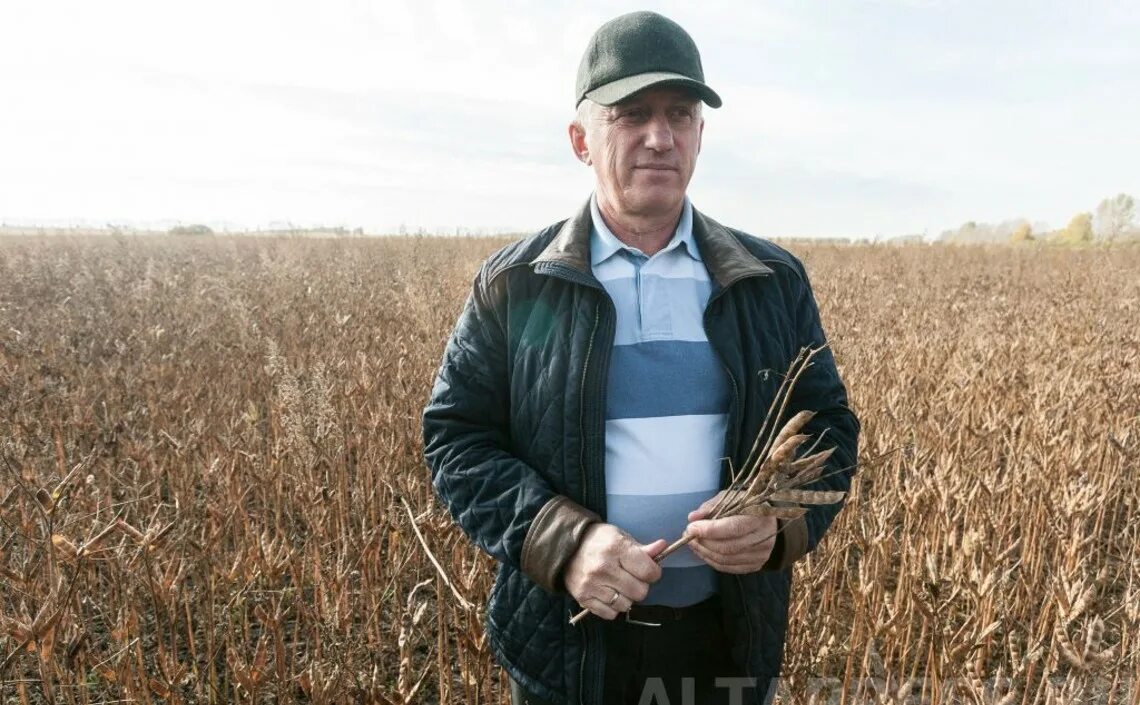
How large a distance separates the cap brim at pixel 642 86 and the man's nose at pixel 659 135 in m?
0.06

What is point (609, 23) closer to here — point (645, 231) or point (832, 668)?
point (645, 231)

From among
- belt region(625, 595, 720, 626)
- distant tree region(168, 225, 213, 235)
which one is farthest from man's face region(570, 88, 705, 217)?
distant tree region(168, 225, 213, 235)

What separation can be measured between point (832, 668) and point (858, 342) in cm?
325

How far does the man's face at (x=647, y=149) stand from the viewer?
1.19 metres

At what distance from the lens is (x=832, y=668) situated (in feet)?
7.38

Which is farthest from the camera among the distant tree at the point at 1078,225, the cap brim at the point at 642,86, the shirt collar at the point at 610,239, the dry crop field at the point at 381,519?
the distant tree at the point at 1078,225

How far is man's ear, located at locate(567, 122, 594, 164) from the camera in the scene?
134 centimetres

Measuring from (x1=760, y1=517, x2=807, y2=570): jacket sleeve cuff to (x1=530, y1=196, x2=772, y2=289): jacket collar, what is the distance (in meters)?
0.43

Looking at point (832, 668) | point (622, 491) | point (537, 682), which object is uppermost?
point (622, 491)

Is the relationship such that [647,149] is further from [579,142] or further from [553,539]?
[553,539]

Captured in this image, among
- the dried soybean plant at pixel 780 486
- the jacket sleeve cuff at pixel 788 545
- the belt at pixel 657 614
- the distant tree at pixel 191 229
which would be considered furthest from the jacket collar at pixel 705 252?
the distant tree at pixel 191 229

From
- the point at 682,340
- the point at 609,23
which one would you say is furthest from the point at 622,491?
the point at 609,23

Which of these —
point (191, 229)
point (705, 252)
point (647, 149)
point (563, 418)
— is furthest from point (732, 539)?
point (191, 229)

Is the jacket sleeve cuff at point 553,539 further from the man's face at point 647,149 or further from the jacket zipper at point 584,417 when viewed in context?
the man's face at point 647,149
